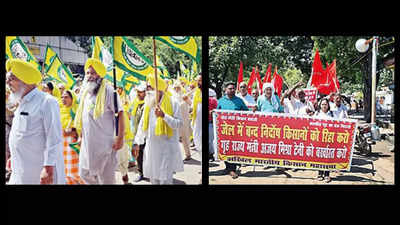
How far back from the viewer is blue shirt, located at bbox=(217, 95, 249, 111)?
14.2 feet

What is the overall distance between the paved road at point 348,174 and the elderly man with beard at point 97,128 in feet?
4.18

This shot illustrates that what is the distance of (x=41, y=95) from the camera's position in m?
3.76

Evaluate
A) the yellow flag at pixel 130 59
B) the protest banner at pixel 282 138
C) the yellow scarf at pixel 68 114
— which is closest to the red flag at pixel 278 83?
the protest banner at pixel 282 138

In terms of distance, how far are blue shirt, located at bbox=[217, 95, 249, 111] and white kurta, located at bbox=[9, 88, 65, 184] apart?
1950 mm

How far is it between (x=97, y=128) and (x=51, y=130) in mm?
490

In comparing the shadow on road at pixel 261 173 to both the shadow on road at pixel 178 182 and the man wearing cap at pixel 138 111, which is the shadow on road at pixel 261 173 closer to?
the shadow on road at pixel 178 182

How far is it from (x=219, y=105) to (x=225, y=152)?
0.62m

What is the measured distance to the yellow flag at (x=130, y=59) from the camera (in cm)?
395

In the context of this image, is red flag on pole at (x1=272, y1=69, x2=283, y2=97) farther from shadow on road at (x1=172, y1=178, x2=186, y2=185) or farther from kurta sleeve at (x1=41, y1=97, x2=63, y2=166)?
kurta sleeve at (x1=41, y1=97, x2=63, y2=166)

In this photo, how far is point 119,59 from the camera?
3.97 m

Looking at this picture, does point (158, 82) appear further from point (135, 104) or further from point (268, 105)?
point (268, 105)
